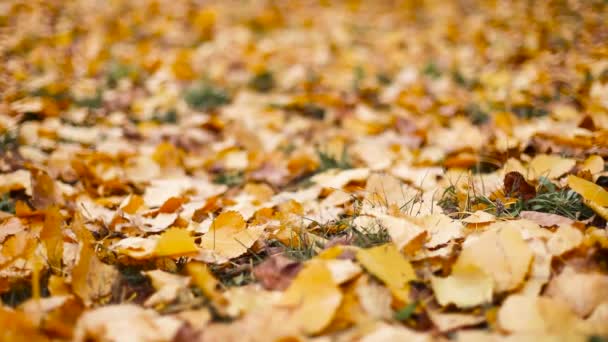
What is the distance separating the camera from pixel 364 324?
28.1 inches

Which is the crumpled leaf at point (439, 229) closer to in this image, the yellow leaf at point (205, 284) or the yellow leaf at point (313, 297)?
the yellow leaf at point (313, 297)

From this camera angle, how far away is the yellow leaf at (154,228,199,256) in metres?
0.88

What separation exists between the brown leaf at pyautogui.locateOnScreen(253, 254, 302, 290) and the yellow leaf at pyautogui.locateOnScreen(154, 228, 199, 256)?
0.15 m

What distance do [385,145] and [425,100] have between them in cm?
57

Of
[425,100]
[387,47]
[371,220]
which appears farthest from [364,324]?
[387,47]

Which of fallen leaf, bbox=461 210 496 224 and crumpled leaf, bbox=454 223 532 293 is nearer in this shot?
crumpled leaf, bbox=454 223 532 293

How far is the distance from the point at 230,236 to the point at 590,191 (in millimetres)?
767

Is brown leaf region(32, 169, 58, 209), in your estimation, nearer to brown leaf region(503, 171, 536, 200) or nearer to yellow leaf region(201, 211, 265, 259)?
yellow leaf region(201, 211, 265, 259)

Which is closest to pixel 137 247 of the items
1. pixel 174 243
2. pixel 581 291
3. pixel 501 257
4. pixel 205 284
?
pixel 174 243

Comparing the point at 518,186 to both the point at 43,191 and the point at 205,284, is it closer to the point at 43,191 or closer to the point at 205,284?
the point at 205,284

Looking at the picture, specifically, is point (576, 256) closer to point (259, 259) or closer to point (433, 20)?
point (259, 259)

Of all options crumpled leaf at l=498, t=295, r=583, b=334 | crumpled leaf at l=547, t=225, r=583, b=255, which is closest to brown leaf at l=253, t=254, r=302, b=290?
crumpled leaf at l=498, t=295, r=583, b=334

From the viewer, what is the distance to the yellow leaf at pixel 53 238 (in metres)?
0.94

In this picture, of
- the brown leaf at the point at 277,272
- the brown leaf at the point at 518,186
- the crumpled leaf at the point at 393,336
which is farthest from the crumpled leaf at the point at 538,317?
the brown leaf at the point at 518,186
